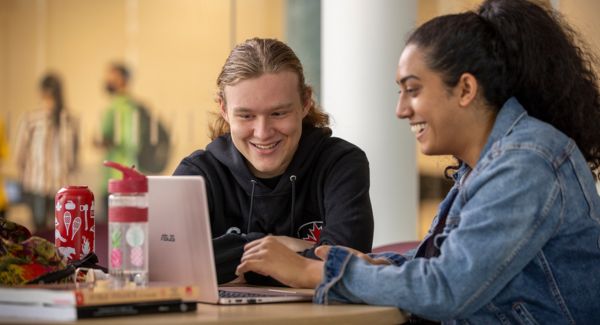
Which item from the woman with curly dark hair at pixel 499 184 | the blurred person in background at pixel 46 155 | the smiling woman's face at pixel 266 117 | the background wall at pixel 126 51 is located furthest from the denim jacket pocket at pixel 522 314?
the blurred person in background at pixel 46 155

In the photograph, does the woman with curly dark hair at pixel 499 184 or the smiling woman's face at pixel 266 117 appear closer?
the woman with curly dark hair at pixel 499 184

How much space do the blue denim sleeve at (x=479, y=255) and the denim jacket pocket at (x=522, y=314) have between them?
0.32ft

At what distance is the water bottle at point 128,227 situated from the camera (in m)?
1.62

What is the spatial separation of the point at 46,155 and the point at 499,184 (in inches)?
253

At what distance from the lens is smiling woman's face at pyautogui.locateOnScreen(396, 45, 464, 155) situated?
188cm

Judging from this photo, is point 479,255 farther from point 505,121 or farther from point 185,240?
point 185,240

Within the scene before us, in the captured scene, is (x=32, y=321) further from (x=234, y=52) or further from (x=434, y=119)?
(x=234, y=52)

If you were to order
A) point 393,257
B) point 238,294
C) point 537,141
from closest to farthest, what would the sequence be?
point 537,141 < point 238,294 < point 393,257

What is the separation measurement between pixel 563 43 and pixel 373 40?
2.42 m

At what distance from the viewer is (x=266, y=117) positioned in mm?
2441

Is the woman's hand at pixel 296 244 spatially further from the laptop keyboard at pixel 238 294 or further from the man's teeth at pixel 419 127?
the man's teeth at pixel 419 127

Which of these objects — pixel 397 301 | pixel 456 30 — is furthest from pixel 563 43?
pixel 397 301

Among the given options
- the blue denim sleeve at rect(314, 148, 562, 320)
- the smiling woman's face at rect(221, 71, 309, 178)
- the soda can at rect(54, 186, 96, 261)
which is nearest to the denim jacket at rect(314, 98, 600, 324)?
the blue denim sleeve at rect(314, 148, 562, 320)

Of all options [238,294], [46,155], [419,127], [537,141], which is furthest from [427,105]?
[46,155]
